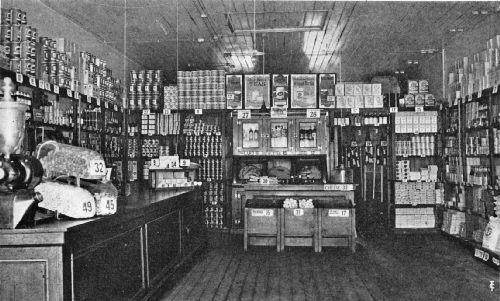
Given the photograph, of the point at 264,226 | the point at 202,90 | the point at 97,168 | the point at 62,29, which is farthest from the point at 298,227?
the point at 62,29

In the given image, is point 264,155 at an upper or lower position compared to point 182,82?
lower

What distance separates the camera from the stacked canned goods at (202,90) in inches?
321

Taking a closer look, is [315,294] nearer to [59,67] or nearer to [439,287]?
[439,287]

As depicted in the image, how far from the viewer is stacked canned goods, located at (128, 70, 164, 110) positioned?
26.8 ft

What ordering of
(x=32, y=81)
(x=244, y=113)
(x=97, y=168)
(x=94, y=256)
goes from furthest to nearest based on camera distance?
(x=244, y=113)
(x=32, y=81)
(x=97, y=168)
(x=94, y=256)

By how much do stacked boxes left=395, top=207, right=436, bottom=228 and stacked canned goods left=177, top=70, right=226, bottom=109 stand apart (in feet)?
12.2

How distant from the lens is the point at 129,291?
358cm

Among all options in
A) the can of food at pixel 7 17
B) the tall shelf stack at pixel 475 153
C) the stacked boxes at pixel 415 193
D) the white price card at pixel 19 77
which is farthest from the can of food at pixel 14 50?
the stacked boxes at pixel 415 193

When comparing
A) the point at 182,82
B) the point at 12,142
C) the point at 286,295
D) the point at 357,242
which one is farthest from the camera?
the point at 182,82

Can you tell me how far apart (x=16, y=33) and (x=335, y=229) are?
4.55m

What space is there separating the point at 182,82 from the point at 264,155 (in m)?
1.96

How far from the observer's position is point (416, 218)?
26.8ft

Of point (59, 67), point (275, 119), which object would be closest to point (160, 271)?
point (59, 67)

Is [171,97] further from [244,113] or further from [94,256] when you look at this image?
[94,256]
